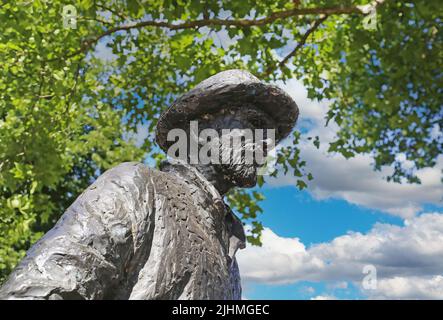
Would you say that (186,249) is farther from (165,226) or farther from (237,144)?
(237,144)

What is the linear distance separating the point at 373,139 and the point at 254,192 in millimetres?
6031

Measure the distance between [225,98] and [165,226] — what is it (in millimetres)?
816

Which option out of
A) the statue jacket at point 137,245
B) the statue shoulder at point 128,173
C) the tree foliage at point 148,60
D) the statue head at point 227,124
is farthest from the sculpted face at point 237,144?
the tree foliage at point 148,60

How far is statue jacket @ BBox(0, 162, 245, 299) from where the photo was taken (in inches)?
85.3

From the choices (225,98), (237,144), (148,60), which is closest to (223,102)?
(225,98)

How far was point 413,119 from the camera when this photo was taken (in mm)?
11992

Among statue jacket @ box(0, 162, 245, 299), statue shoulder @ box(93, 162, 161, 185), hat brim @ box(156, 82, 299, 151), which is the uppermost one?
hat brim @ box(156, 82, 299, 151)

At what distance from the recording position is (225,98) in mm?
3117

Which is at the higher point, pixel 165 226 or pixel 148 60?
pixel 148 60

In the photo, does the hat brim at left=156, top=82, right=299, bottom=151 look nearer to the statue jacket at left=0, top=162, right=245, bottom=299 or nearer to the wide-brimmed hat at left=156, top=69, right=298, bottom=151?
the wide-brimmed hat at left=156, top=69, right=298, bottom=151

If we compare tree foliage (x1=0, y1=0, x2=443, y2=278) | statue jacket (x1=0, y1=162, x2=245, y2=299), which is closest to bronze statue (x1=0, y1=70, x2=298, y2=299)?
statue jacket (x1=0, y1=162, x2=245, y2=299)

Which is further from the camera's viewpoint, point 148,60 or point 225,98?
point 148,60

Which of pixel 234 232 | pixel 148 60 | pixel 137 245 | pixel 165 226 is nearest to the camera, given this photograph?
pixel 137 245

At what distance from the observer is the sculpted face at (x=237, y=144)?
3098mm
